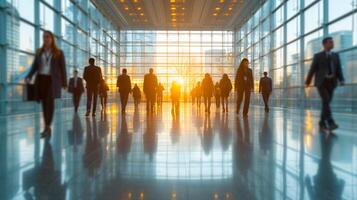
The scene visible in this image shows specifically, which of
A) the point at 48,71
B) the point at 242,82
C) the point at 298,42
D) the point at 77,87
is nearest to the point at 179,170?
the point at 48,71

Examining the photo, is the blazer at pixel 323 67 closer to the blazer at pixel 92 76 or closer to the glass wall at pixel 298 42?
the blazer at pixel 92 76

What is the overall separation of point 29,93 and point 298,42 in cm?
2081

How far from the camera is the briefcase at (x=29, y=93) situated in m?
6.60

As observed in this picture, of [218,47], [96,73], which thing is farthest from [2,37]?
[218,47]

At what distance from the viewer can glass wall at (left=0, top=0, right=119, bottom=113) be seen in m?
16.7

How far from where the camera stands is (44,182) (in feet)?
10.7

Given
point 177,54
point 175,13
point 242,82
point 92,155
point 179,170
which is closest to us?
point 179,170

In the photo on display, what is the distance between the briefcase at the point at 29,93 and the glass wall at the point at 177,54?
39908mm

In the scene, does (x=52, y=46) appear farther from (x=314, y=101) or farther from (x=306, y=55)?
(x=306, y=55)

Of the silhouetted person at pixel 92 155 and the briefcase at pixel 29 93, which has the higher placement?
the briefcase at pixel 29 93

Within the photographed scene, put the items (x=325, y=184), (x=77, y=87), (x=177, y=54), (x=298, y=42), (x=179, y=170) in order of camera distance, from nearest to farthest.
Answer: (x=325, y=184)
(x=179, y=170)
(x=77, y=87)
(x=298, y=42)
(x=177, y=54)

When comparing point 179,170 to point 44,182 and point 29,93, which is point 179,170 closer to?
point 44,182

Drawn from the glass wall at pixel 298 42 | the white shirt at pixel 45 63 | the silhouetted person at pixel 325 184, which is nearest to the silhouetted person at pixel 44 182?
the silhouetted person at pixel 325 184

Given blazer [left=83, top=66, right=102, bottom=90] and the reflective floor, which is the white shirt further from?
blazer [left=83, top=66, right=102, bottom=90]
